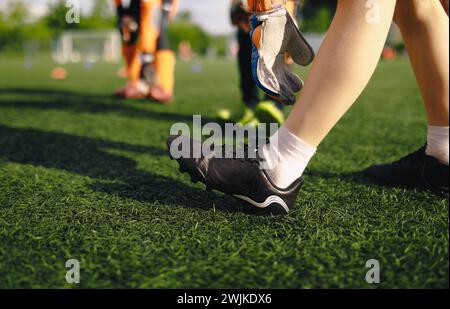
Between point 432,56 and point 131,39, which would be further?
point 131,39

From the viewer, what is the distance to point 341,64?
88 cm

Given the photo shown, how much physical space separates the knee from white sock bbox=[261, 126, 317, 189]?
0.43 metres

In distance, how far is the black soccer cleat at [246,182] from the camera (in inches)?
38.9

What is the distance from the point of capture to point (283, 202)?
99 centimetres

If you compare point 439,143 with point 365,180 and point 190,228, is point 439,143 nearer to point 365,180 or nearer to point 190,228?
point 365,180

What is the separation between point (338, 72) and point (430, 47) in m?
0.34

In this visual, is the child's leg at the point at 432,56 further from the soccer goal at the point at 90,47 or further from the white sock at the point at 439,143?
the soccer goal at the point at 90,47

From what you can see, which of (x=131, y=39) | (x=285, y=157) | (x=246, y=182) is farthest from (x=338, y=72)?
(x=131, y=39)

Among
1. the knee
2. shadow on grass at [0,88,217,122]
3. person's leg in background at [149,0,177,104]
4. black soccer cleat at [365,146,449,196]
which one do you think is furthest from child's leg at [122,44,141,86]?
the knee

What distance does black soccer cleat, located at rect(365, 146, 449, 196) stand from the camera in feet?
3.63

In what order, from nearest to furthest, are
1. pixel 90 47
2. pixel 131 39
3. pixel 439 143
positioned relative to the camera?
pixel 439 143, pixel 131 39, pixel 90 47

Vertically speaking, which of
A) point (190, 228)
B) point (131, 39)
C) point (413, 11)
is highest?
point (131, 39)

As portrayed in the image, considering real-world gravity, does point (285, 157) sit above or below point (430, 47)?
below
